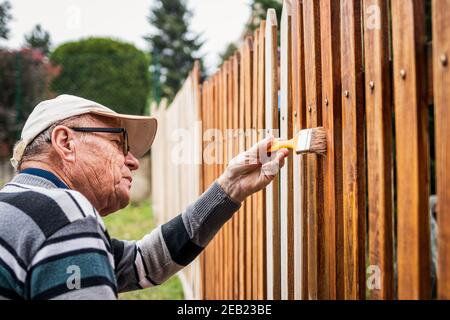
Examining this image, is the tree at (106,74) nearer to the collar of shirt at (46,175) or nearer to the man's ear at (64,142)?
the man's ear at (64,142)

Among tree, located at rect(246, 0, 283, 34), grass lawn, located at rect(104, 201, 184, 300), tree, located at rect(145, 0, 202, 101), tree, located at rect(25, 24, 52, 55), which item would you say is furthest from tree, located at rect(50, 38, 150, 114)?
tree, located at rect(145, 0, 202, 101)

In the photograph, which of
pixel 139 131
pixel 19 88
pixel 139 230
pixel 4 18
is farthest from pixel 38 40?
pixel 139 131

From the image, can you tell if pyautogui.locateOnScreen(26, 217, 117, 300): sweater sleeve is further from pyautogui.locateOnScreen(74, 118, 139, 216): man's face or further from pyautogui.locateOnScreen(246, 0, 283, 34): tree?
pyautogui.locateOnScreen(246, 0, 283, 34): tree

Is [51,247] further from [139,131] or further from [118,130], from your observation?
[139,131]

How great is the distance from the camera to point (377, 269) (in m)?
1.58

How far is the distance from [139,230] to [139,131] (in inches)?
308

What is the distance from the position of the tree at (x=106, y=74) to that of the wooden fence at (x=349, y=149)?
13.0 meters

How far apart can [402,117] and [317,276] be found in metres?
0.88

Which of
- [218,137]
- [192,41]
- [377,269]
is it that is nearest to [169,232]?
[377,269]

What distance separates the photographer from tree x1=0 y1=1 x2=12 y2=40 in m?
15.1

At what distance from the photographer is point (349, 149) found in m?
1.79

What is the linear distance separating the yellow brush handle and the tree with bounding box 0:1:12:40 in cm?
1460

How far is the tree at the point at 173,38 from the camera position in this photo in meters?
32.5
